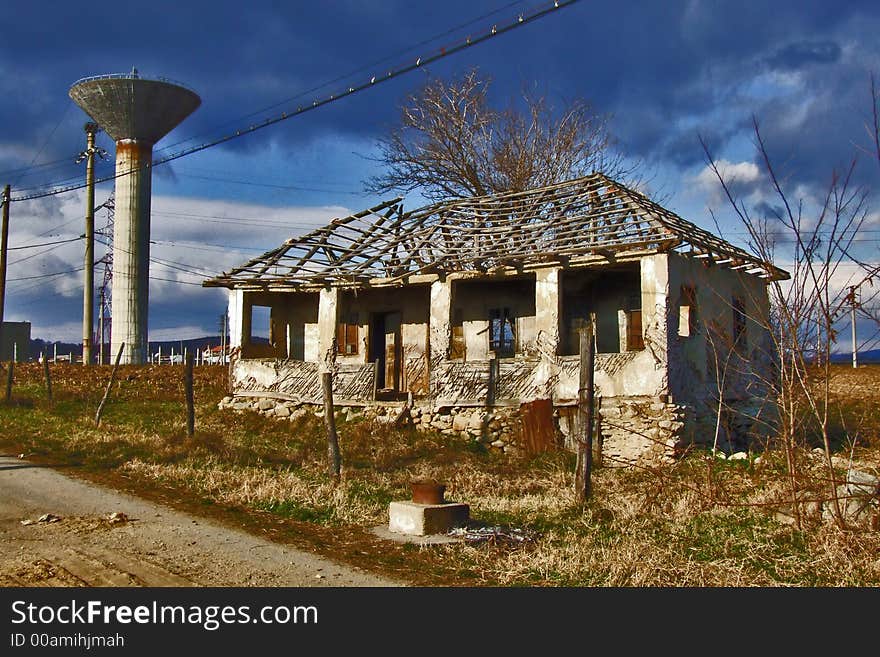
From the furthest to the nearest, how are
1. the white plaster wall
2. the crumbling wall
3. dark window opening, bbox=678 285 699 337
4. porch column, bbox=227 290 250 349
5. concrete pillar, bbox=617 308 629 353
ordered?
porch column, bbox=227 290 250 349
the crumbling wall
concrete pillar, bbox=617 308 629 353
dark window opening, bbox=678 285 699 337
the white plaster wall

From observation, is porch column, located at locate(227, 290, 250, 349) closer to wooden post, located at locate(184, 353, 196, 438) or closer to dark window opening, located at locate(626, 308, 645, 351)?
wooden post, located at locate(184, 353, 196, 438)

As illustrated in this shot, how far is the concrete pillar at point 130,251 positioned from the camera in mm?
42281

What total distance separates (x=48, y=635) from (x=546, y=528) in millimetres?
5391

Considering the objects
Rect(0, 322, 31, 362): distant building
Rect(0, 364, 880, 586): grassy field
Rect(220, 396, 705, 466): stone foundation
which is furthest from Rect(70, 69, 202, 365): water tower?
Rect(220, 396, 705, 466): stone foundation

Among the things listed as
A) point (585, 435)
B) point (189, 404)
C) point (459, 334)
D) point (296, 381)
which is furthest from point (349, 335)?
point (585, 435)

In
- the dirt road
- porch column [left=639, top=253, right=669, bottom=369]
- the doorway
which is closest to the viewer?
the dirt road

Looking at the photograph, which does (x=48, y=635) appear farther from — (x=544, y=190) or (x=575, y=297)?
(x=544, y=190)

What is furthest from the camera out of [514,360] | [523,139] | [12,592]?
[523,139]

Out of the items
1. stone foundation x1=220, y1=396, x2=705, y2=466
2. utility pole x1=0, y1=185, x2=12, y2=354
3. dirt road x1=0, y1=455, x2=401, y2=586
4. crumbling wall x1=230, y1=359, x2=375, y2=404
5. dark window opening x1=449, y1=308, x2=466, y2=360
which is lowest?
dirt road x1=0, y1=455, x2=401, y2=586

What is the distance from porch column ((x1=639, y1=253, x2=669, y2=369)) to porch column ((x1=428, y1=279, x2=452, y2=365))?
182 inches

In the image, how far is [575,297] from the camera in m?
18.7

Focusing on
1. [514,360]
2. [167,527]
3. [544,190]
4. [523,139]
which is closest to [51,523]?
[167,527]

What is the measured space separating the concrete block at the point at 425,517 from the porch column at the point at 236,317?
1371cm

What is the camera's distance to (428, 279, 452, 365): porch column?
1822cm
